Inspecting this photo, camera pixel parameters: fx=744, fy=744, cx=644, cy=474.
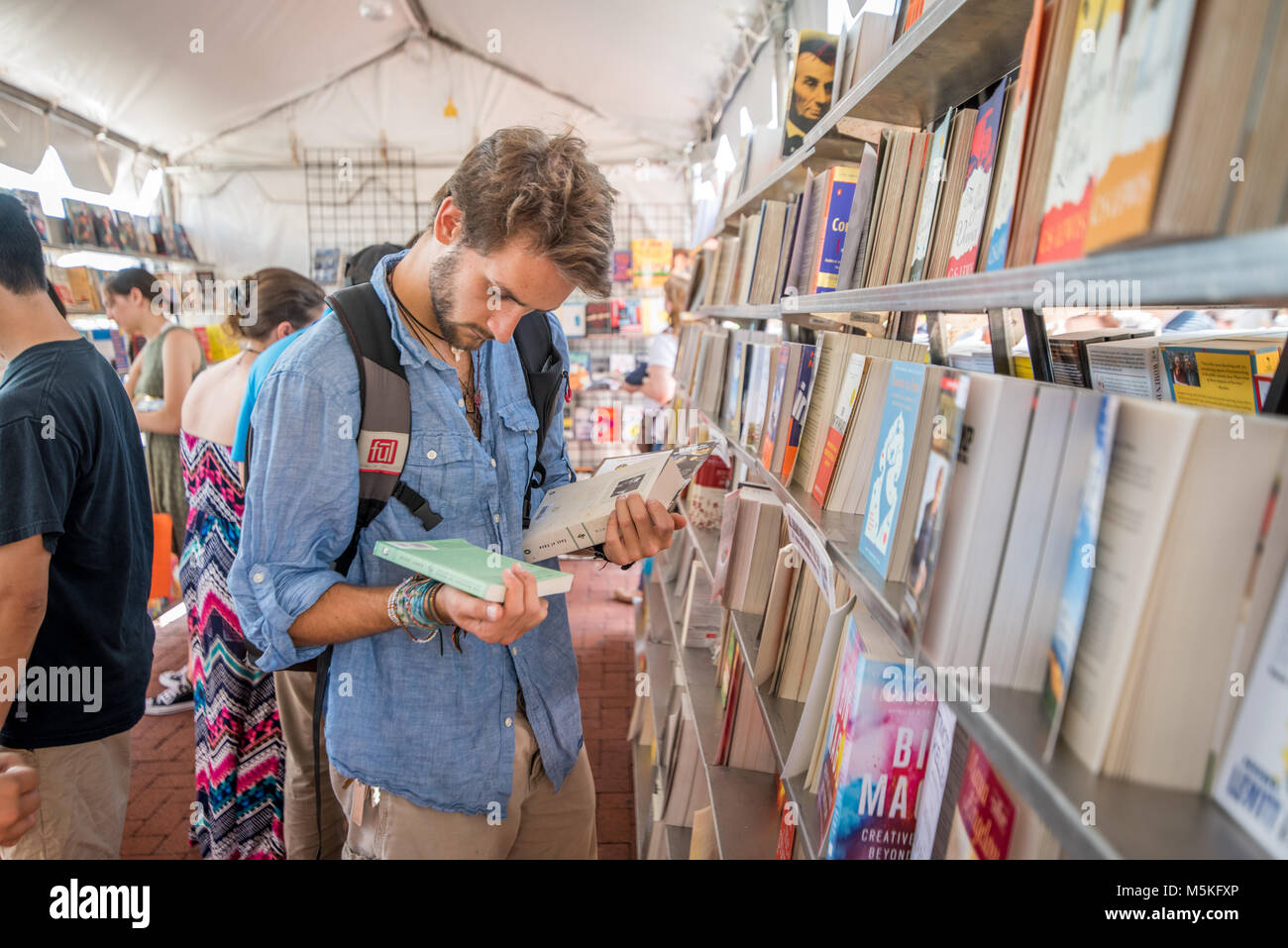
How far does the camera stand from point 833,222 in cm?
162

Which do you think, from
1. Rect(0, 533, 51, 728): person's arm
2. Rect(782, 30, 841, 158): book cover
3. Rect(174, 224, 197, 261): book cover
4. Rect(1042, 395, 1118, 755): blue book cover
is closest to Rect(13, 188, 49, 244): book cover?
Rect(174, 224, 197, 261): book cover

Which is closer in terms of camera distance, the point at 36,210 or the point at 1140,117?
the point at 1140,117

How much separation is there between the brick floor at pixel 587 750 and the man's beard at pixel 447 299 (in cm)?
217

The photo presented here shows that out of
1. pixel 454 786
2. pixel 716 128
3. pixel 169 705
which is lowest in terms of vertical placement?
pixel 169 705

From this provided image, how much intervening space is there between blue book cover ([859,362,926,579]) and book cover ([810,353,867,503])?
134 mm

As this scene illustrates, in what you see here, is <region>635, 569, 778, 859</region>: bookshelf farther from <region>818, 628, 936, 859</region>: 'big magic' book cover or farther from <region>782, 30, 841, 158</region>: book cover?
<region>782, 30, 841, 158</region>: book cover

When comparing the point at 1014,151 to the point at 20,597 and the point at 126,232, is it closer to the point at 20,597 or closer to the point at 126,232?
the point at 20,597

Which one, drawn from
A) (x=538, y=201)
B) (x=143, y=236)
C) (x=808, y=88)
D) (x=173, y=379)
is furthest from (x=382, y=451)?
(x=143, y=236)

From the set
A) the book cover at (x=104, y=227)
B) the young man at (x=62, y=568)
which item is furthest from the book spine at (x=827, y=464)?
the book cover at (x=104, y=227)

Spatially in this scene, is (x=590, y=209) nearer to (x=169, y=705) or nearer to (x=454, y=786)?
(x=454, y=786)

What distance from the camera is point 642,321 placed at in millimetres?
6512

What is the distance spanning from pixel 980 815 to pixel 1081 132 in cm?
68
